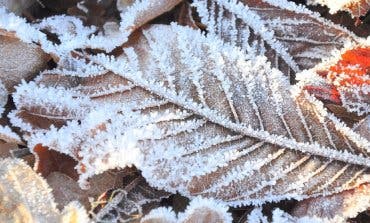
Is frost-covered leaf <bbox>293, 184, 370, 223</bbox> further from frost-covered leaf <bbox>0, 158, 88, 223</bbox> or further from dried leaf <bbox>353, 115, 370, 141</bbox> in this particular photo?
frost-covered leaf <bbox>0, 158, 88, 223</bbox>

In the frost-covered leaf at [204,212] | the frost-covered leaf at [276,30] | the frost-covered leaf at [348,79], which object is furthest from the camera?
the frost-covered leaf at [276,30]

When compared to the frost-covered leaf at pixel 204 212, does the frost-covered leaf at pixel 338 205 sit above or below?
above

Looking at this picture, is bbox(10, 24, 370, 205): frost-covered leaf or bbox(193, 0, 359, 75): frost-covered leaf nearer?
bbox(10, 24, 370, 205): frost-covered leaf

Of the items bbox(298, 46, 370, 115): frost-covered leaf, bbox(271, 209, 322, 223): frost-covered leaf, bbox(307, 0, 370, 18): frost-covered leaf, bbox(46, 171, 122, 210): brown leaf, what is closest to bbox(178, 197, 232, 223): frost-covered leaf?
bbox(271, 209, 322, 223): frost-covered leaf

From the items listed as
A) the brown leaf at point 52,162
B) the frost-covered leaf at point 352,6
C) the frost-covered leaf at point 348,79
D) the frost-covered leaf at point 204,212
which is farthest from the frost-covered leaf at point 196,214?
the frost-covered leaf at point 352,6

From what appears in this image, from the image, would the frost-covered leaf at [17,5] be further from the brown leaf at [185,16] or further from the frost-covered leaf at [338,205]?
the frost-covered leaf at [338,205]

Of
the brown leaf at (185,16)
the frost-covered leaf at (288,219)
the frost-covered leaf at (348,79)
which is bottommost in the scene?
the frost-covered leaf at (288,219)

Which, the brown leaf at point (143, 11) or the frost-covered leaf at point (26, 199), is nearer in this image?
Answer: the frost-covered leaf at point (26, 199)
